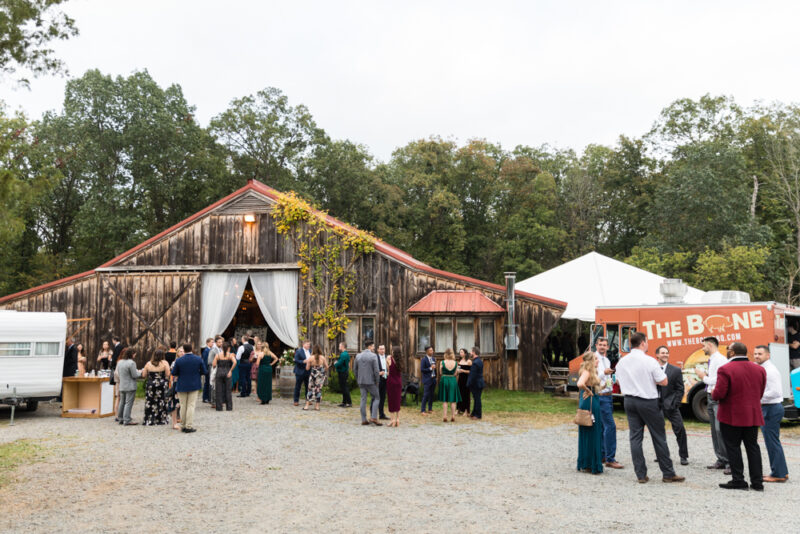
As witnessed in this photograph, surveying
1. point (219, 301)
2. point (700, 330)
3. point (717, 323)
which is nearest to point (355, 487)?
point (700, 330)

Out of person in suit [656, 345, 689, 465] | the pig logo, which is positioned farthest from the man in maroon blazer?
the pig logo

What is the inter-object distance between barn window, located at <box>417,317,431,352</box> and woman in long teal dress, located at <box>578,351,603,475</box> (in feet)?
35.6

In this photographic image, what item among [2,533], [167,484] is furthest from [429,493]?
[2,533]

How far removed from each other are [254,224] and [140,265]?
14.1 ft

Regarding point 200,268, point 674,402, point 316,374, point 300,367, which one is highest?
point 200,268

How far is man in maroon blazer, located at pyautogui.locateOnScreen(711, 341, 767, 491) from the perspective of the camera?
7.39 metres

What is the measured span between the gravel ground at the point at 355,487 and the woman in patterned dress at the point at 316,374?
359 centimetres

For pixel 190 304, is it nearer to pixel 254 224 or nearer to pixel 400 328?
pixel 254 224

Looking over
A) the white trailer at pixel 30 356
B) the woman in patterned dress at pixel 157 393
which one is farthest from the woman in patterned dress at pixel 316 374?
the white trailer at pixel 30 356

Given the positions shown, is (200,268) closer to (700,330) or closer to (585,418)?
(700,330)

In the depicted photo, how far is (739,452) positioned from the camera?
24.6 ft

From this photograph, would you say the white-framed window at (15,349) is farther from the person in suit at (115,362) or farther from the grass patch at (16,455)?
the grass patch at (16,455)

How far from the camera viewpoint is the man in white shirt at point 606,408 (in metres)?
8.52

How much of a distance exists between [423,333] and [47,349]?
10.2 meters
